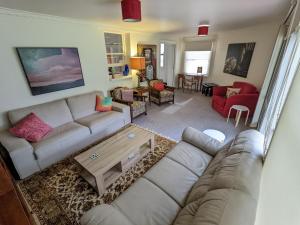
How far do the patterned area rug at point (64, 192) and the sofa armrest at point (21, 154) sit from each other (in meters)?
0.13

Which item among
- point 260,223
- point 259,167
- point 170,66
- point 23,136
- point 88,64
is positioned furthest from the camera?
point 170,66

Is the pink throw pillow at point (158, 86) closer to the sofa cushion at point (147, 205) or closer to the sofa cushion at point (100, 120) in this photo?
the sofa cushion at point (100, 120)

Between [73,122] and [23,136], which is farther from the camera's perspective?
[73,122]

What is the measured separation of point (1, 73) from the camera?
2.30 meters

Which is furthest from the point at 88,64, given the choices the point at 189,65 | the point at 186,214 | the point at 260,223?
the point at 189,65

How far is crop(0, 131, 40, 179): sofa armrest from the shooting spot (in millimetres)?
1943

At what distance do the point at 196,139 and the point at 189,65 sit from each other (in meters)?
5.22

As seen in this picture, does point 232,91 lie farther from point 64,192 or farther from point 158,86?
point 64,192

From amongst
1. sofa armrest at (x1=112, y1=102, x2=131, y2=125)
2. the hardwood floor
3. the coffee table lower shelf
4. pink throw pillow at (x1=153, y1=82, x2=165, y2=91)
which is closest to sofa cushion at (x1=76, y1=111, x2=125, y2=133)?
sofa armrest at (x1=112, y1=102, x2=131, y2=125)

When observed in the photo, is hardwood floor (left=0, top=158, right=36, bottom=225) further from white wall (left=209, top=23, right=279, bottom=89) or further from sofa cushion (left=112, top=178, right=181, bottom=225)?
white wall (left=209, top=23, right=279, bottom=89)

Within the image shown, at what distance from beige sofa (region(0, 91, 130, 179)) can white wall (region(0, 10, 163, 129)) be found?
24 centimetres

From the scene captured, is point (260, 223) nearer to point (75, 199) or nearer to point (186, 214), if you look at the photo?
point (186, 214)

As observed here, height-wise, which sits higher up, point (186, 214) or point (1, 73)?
point (1, 73)

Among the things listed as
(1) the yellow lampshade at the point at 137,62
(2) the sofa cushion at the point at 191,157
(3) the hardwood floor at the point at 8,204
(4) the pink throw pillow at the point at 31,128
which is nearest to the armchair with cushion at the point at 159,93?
(1) the yellow lampshade at the point at 137,62
